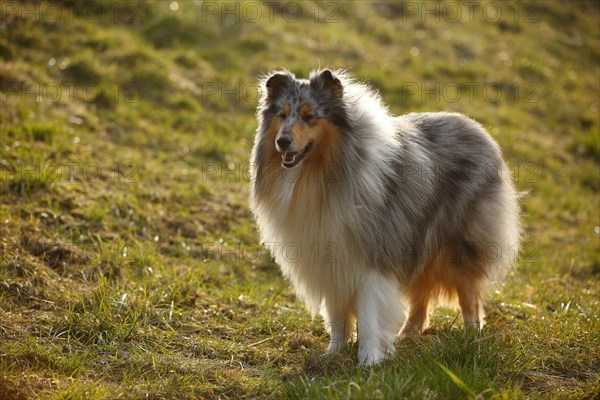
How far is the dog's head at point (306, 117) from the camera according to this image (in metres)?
4.59

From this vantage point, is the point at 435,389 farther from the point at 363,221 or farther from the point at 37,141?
the point at 37,141

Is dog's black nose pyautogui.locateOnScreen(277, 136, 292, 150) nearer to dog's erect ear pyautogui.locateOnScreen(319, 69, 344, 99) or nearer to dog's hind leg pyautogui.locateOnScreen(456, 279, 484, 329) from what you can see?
dog's erect ear pyautogui.locateOnScreen(319, 69, 344, 99)

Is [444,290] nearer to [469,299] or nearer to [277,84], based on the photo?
[469,299]

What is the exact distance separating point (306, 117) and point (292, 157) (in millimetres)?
300

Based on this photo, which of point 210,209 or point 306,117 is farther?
point 210,209

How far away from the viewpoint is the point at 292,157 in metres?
4.61

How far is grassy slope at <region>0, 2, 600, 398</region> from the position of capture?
14.4 feet

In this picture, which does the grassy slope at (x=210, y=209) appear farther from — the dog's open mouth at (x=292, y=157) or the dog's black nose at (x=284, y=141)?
the dog's black nose at (x=284, y=141)

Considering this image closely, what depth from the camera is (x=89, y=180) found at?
696 cm

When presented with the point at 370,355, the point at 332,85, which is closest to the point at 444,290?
the point at 370,355

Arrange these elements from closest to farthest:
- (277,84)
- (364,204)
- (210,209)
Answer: (364,204) < (277,84) < (210,209)

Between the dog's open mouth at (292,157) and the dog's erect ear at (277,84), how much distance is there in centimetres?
49

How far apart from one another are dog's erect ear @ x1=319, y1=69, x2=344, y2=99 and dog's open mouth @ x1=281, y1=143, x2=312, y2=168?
42cm

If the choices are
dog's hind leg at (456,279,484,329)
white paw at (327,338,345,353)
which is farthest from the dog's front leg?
dog's hind leg at (456,279,484,329)
